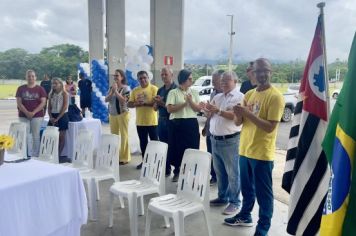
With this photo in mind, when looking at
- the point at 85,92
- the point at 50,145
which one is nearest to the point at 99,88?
the point at 85,92

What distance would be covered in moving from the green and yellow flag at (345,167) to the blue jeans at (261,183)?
146 centimetres

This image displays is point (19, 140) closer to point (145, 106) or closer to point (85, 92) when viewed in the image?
point (145, 106)

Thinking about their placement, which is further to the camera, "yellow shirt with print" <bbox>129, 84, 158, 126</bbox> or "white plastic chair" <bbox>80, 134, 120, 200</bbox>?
"yellow shirt with print" <bbox>129, 84, 158, 126</bbox>

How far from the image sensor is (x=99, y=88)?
9.68 meters

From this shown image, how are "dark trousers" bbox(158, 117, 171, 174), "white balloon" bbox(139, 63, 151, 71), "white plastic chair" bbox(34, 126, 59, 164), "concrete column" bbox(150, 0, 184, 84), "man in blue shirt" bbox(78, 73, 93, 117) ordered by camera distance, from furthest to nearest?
"man in blue shirt" bbox(78, 73, 93, 117)
"concrete column" bbox(150, 0, 184, 84)
"white balloon" bbox(139, 63, 151, 71)
"dark trousers" bbox(158, 117, 171, 174)
"white plastic chair" bbox(34, 126, 59, 164)

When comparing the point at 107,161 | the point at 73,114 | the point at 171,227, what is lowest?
the point at 171,227

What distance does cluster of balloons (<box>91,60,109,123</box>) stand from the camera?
966 centimetres

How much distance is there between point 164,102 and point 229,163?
148 cm

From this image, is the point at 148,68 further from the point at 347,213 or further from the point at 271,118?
the point at 347,213

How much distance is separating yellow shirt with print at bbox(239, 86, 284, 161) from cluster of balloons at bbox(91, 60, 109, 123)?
288 inches

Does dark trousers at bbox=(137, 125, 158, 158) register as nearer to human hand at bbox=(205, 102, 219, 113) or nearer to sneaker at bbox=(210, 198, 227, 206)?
sneaker at bbox=(210, 198, 227, 206)

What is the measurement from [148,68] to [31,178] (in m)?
4.42

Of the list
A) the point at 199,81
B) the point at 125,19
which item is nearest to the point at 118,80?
the point at 125,19

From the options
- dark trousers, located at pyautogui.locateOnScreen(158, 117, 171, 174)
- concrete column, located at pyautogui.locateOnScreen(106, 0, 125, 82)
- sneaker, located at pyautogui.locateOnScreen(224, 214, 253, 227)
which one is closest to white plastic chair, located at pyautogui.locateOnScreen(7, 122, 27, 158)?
dark trousers, located at pyautogui.locateOnScreen(158, 117, 171, 174)
